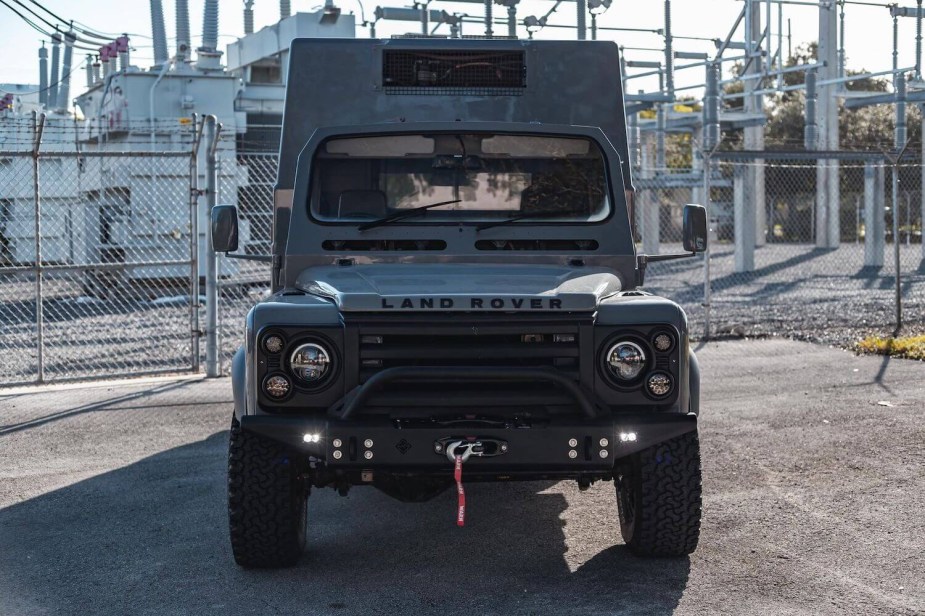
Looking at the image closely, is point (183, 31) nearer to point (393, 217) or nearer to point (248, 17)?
point (248, 17)

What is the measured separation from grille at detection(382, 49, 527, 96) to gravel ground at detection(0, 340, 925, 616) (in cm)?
247

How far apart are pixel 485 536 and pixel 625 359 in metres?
1.56

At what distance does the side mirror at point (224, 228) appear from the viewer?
22.5 feet

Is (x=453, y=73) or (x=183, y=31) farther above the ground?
(x=183, y=31)

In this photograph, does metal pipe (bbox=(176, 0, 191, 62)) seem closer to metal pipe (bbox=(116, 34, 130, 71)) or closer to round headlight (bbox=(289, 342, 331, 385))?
metal pipe (bbox=(116, 34, 130, 71))

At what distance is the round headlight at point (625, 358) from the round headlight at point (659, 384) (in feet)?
0.22

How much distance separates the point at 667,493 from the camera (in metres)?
5.29

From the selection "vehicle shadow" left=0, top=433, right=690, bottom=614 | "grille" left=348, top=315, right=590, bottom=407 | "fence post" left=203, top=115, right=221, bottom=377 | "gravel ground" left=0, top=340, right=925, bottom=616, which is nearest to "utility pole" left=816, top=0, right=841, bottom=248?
"fence post" left=203, top=115, right=221, bottom=377

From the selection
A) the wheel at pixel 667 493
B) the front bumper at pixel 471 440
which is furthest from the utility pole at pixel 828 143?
the front bumper at pixel 471 440

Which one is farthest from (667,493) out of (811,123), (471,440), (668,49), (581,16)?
(811,123)

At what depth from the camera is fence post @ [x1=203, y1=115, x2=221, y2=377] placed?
11.6 meters

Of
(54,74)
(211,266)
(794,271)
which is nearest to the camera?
(211,266)

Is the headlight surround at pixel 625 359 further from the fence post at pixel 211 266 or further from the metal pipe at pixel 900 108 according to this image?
the metal pipe at pixel 900 108

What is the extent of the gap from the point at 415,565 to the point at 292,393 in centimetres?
114
